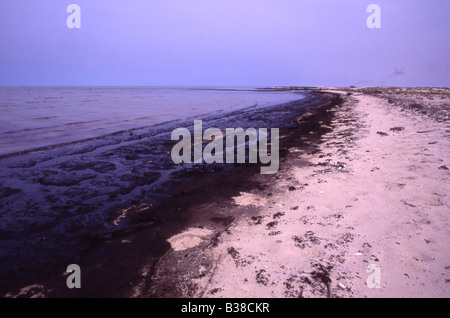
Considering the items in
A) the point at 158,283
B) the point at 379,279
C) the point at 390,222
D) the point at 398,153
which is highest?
the point at 398,153

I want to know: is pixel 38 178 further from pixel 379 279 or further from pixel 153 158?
pixel 379 279

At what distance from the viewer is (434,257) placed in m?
2.58

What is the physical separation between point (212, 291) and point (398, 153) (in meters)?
6.09

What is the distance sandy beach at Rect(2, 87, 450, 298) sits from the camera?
2.47 m
